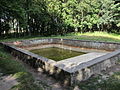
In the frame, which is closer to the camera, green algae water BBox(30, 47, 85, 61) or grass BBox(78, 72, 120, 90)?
grass BBox(78, 72, 120, 90)

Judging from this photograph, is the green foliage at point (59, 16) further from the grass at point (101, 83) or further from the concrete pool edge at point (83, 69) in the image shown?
the grass at point (101, 83)

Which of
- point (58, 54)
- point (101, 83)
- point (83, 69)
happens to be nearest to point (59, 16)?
point (58, 54)

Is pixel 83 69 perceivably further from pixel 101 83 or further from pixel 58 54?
pixel 58 54

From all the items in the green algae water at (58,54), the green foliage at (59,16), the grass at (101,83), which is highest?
the green foliage at (59,16)

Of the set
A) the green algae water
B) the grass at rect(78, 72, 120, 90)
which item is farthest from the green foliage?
the grass at rect(78, 72, 120, 90)

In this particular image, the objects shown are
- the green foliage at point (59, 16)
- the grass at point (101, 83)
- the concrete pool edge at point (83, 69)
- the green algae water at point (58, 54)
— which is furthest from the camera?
the green foliage at point (59, 16)

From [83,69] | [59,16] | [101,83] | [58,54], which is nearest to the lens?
[101,83]

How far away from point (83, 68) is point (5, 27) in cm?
1372

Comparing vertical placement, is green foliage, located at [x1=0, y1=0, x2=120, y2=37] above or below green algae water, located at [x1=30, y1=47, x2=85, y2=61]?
above

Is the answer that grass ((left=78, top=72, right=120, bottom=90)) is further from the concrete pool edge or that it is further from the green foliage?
the green foliage

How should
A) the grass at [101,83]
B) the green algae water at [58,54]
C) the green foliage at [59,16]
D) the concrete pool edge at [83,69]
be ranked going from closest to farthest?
the grass at [101,83] → the concrete pool edge at [83,69] → the green algae water at [58,54] → the green foliage at [59,16]

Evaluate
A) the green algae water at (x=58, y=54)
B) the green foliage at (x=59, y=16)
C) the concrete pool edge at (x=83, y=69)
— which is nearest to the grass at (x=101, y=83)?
the concrete pool edge at (x=83, y=69)

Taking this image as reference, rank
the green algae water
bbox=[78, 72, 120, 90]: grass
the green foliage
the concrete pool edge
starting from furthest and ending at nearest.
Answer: the green foliage
the green algae water
the concrete pool edge
bbox=[78, 72, 120, 90]: grass

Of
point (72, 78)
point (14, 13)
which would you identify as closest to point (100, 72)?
point (72, 78)
